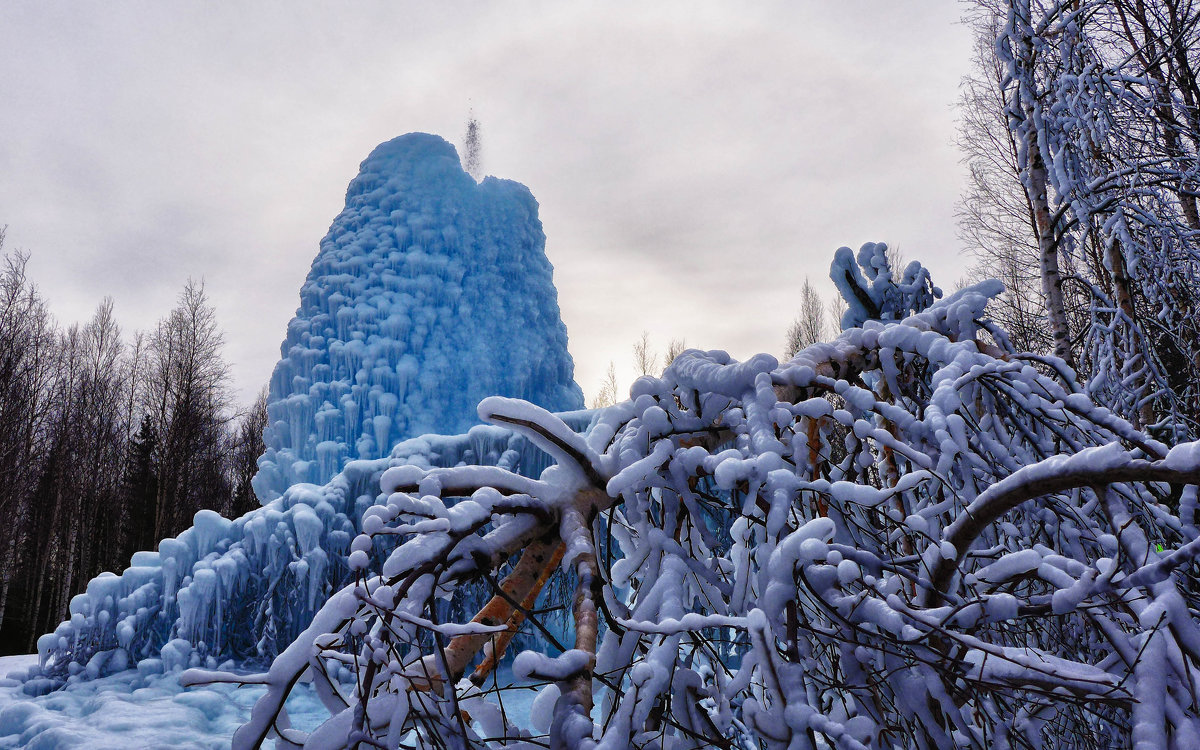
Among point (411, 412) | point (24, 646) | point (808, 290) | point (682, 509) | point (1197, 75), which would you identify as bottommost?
point (24, 646)

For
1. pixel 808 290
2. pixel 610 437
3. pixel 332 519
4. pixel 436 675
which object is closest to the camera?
pixel 436 675

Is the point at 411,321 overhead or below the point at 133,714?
overhead

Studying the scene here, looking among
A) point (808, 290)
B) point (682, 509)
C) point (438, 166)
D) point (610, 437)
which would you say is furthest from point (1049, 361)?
point (808, 290)

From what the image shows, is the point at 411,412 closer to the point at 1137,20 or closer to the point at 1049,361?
the point at 1049,361

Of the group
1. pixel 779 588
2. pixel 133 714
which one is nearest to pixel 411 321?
pixel 133 714

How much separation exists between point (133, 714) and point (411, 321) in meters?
6.39

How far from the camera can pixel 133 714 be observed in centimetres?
557

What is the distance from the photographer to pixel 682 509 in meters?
1.51

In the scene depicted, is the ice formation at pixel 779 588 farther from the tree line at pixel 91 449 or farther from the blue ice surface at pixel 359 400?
the tree line at pixel 91 449

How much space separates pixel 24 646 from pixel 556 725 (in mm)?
24810

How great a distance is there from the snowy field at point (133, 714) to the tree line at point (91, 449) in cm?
1322

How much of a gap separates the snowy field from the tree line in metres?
13.2

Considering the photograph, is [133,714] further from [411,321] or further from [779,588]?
[779,588]

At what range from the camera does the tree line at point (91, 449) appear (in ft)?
57.0
